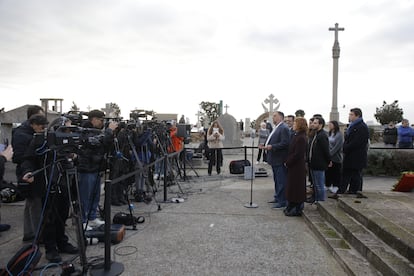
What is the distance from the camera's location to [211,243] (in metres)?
4.07

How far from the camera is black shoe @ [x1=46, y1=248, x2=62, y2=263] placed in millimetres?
3438

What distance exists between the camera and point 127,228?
15.2ft

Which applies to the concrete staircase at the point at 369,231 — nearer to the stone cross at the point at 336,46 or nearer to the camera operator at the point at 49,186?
the camera operator at the point at 49,186

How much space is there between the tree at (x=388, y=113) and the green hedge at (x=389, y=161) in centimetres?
3319

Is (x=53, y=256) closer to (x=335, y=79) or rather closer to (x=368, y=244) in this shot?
(x=368, y=244)

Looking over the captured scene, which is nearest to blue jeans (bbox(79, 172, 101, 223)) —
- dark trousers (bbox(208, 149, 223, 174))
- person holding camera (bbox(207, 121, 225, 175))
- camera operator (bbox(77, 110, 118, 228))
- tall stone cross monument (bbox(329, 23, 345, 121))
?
camera operator (bbox(77, 110, 118, 228))

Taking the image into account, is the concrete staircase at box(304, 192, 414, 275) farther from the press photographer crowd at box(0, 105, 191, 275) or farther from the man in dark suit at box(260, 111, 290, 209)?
the press photographer crowd at box(0, 105, 191, 275)

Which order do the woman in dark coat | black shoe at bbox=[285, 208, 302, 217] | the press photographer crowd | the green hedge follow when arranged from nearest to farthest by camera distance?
the press photographer crowd, the woman in dark coat, black shoe at bbox=[285, 208, 302, 217], the green hedge

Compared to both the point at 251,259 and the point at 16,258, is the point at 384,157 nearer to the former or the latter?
the point at 251,259

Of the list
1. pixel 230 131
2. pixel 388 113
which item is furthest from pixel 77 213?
pixel 388 113

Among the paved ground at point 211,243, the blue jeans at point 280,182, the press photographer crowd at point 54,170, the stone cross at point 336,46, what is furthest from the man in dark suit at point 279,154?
the stone cross at point 336,46

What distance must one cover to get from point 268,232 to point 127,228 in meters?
2.06

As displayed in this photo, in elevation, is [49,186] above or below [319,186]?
above

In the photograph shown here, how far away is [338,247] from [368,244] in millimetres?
362
